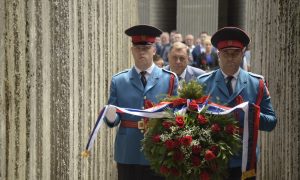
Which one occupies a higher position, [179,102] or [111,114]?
[179,102]

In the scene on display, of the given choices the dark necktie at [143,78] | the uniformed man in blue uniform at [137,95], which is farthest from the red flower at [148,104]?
the dark necktie at [143,78]

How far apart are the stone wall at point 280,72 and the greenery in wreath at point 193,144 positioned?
129 cm

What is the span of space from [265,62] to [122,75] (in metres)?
2.07

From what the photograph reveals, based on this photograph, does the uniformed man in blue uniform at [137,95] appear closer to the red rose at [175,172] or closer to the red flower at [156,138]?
the red flower at [156,138]

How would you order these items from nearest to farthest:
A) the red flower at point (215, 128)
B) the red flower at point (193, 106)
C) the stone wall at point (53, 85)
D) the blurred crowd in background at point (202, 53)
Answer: the stone wall at point (53, 85)
the red flower at point (215, 128)
the red flower at point (193, 106)
the blurred crowd in background at point (202, 53)

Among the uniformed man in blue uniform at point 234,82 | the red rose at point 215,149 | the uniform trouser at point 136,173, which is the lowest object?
the uniform trouser at point 136,173

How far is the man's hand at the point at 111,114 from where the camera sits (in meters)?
5.28

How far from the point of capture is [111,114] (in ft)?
17.5

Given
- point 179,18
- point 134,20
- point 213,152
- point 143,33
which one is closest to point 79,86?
point 143,33

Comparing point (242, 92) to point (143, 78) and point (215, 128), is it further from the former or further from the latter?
point (143, 78)

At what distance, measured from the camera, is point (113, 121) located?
5.43 meters

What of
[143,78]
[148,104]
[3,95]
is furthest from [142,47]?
[3,95]

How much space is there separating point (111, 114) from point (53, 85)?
1.99 feet

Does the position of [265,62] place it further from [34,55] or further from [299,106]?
[34,55]
